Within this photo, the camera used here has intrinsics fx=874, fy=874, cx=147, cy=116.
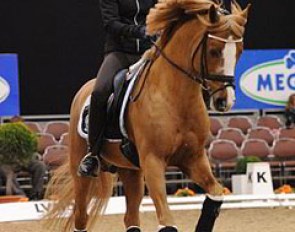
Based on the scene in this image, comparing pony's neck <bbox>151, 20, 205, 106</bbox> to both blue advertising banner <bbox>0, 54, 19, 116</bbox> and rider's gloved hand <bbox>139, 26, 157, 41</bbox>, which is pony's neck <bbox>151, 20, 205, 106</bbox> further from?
blue advertising banner <bbox>0, 54, 19, 116</bbox>

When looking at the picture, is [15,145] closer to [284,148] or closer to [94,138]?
[284,148]

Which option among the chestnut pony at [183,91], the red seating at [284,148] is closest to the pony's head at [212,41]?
the chestnut pony at [183,91]

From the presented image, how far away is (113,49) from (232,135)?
776cm

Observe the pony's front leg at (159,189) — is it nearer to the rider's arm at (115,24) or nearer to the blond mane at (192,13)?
the blond mane at (192,13)

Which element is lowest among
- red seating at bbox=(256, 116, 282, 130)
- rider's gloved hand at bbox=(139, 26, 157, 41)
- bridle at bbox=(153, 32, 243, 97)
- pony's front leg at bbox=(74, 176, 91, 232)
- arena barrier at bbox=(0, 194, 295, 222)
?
arena barrier at bbox=(0, 194, 295, 222)

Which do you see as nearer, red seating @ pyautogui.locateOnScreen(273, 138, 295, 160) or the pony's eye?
the pony's eye

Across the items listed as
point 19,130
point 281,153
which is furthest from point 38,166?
point 281,153

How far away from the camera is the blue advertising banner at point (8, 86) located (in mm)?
12883

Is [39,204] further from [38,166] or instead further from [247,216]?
[247,216]

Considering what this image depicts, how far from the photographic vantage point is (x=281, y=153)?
542 inches

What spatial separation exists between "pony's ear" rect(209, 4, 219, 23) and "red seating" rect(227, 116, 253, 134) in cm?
949

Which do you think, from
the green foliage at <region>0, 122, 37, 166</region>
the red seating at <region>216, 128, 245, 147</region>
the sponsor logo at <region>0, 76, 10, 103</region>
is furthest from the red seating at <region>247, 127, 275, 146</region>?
the green foliage at <region>0, 122, 37, 166</region>

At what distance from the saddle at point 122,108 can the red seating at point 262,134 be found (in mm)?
8056

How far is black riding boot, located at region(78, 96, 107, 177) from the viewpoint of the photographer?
6.14 m
